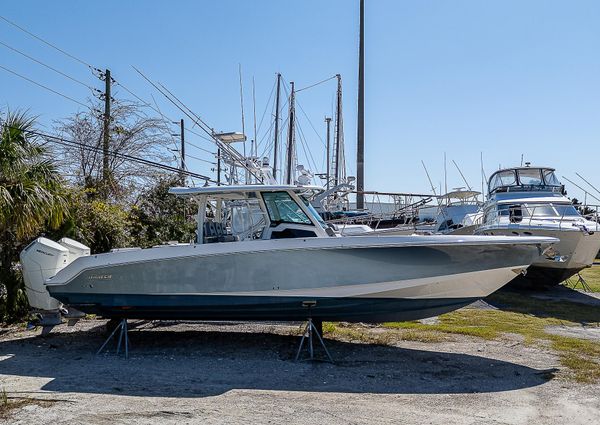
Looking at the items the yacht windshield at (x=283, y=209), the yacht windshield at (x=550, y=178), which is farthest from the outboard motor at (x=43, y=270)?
the yacht windshield at (x=550, y=178)

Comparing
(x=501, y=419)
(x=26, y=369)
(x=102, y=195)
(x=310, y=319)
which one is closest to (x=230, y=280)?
(x=310, y=319)

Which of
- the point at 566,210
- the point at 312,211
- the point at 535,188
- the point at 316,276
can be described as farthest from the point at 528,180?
the point at 316,276

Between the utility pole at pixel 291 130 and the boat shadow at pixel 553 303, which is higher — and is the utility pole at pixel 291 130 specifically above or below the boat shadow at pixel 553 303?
above

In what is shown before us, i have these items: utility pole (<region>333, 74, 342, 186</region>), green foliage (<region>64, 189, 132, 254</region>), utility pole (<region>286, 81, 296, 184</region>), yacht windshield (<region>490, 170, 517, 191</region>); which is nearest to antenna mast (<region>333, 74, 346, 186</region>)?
utility pole (<region>333, 74, 342, 186</region>)

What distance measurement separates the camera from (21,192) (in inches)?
336

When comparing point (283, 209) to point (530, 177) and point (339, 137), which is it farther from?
point (339, 137)

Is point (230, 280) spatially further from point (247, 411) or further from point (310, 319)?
point (247, 411)

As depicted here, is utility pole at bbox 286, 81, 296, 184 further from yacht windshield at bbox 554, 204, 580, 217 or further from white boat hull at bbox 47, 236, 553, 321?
white boat hull at bbox 47, 236, 553, 321

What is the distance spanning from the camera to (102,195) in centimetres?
1616

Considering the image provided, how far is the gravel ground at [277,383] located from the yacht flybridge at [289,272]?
0.67 metres

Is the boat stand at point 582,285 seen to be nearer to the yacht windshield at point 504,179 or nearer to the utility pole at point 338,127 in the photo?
the yacht windshield at point 504,179

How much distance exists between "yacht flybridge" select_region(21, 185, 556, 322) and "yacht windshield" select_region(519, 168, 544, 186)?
1076 centimetres

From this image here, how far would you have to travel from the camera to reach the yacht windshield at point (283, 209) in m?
8.16

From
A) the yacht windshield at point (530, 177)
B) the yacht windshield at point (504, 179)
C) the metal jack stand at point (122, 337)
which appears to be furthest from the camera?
the yacht windshield at point (504, 179)
